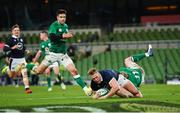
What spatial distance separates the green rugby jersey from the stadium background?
19.0 m

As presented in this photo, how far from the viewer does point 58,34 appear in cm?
1545

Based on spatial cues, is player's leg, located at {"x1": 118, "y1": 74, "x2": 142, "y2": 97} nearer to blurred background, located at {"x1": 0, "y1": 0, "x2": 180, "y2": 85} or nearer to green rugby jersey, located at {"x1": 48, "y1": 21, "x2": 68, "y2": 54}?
green rugby jersey, located at {"x1": 48, "y1": 21, "x2": 68, "y2": 54}

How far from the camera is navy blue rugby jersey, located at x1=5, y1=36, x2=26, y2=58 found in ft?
59.7

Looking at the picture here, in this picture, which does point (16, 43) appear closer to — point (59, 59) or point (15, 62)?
point (15, 62)

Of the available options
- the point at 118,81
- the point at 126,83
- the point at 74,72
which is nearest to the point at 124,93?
the point at 126,83

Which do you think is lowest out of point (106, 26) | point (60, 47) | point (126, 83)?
point (106, 26)

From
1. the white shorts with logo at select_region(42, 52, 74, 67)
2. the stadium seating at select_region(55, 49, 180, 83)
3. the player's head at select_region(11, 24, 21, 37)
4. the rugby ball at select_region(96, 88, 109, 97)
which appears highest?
the player's head at select_region(11, 24, 21, 37)

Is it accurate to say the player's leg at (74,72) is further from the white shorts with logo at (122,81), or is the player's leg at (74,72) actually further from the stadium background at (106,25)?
the stadium background at (106,25)

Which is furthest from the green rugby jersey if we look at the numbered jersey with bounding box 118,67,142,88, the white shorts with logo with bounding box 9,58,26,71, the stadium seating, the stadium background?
the stadium background

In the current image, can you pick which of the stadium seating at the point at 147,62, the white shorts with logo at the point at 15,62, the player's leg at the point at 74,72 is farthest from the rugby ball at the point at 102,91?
the stadium seating at the point at 147,62

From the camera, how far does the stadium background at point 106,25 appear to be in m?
37.7

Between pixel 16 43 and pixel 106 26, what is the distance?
2611 cm

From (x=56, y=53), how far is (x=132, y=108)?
5.48m

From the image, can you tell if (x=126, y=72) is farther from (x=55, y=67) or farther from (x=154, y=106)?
(x=55, y=67)
